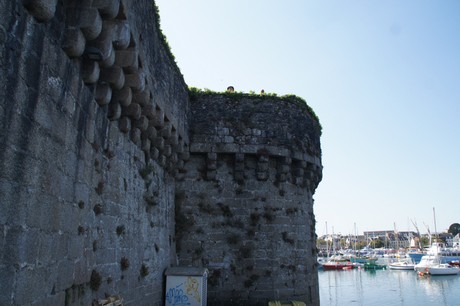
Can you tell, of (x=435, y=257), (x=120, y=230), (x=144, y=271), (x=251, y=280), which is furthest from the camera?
(x=435, y=257)

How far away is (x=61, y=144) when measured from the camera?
14.4 feet

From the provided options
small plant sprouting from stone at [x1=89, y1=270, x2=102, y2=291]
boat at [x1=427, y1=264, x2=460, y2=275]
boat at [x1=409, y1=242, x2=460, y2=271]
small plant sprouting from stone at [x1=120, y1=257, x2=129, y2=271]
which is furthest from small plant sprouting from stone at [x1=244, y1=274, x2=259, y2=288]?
boat at [x1=409, y1=242, x2=460, y2=271]

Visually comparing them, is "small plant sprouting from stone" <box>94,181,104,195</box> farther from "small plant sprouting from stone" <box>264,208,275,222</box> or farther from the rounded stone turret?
"small plant sprouting from stone" <box>264,208,275,222</box>

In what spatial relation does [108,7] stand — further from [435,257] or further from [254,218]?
[435,257]

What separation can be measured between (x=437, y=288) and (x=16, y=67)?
4310cm

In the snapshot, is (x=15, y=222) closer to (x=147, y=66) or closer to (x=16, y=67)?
(x=16, y=67)

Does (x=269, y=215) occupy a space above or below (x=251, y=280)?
above

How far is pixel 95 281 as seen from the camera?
559cm

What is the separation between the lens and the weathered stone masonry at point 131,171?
11.8 ft

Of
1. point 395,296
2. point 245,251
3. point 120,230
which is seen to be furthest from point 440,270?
point 120,230

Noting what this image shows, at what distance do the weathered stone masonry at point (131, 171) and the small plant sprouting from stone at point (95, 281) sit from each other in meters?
0.03

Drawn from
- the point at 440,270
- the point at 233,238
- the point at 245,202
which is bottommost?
the point at 440,270

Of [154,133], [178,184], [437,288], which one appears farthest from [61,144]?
[437,288]

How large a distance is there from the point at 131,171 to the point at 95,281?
7.47 ft
